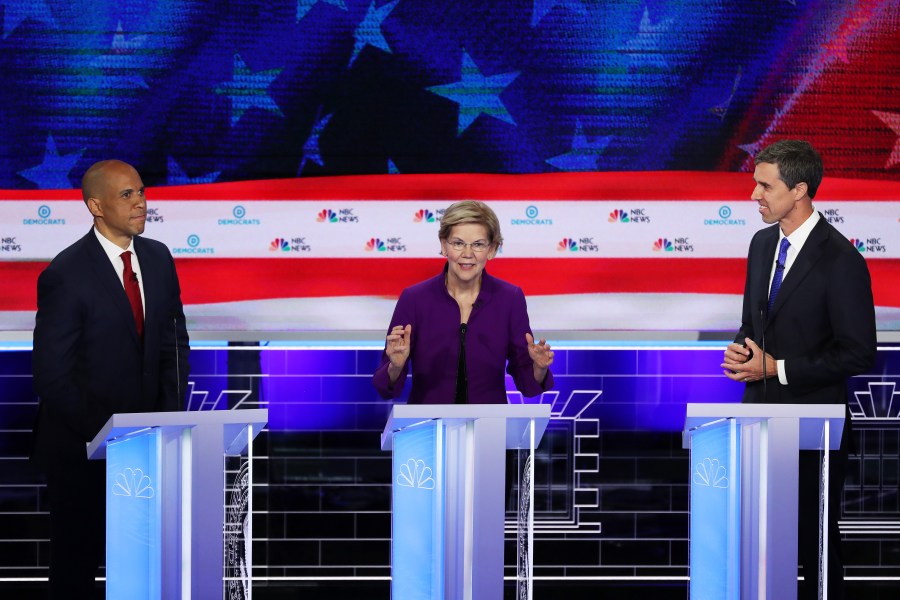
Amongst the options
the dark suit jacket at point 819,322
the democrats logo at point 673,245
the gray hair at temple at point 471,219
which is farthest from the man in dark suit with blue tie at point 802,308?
the democrats logo at point 673,245

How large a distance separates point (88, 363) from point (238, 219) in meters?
1.49

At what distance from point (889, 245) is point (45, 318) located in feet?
11.2

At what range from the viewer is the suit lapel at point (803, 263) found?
3.68 metres

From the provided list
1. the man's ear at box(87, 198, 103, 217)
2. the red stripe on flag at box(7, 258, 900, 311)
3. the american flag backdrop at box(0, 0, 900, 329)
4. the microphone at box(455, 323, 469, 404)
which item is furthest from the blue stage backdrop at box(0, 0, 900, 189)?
the microphone at box(455, 323, 469, 404)

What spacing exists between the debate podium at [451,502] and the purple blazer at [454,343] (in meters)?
0.86

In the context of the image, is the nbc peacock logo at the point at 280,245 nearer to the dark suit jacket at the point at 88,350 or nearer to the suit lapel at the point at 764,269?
the dark suit jacket at the point at 88,350

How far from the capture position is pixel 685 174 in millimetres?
5051

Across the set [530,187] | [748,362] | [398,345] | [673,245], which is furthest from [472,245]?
[673,245]

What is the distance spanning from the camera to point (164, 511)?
9.43 ft

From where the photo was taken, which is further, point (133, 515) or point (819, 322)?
point (819, 322)

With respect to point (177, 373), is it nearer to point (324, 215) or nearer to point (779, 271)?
point (324, 215)

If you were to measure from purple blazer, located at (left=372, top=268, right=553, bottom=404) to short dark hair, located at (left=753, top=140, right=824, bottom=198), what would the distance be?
3.00 ft

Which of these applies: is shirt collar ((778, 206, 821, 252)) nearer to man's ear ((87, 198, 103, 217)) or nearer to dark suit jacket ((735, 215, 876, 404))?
dark suit jacket ((735, 215, 876, 404))

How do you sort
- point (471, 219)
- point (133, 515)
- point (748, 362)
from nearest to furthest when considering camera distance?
point (133, 515)
point (748, 362)
point (471, 219)
